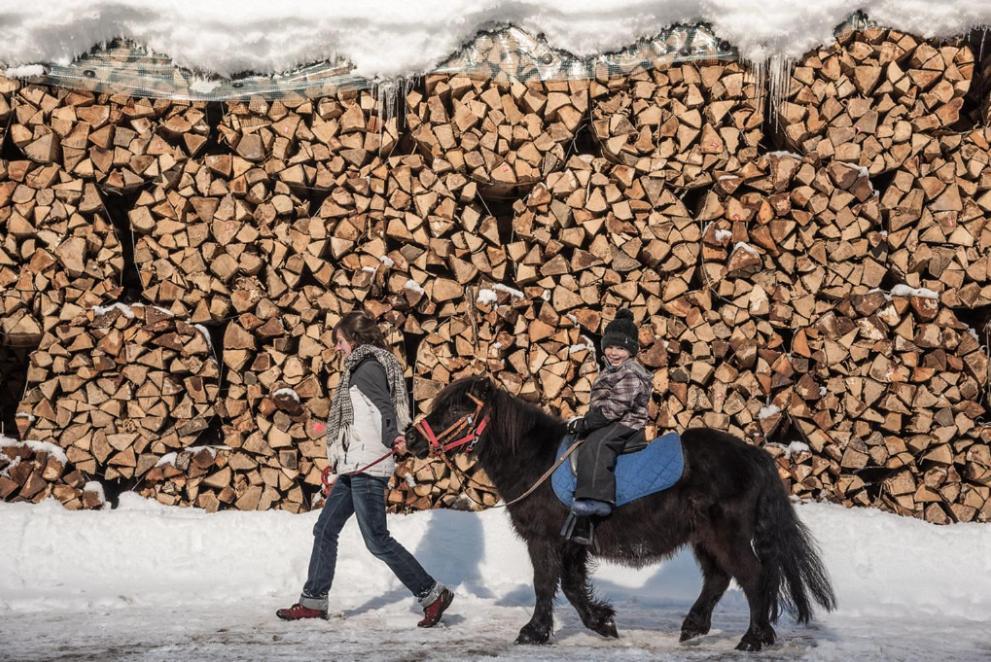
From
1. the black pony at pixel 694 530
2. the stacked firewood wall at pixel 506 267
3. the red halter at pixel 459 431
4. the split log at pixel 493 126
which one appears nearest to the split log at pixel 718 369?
the stacked firewood wall at pixel 506 267

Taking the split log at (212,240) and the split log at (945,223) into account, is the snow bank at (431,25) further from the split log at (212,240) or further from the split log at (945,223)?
the split log at (945,223)

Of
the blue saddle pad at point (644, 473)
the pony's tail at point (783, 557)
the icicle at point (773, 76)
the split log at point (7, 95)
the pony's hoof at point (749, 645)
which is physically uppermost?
the icicle at point (773, 76)

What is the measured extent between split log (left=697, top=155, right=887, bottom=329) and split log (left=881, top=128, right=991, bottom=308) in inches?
6.8

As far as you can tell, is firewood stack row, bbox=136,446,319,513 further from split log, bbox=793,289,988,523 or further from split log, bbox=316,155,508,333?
split log, bbox=793,289,988,523

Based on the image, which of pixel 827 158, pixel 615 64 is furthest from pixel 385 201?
pixel 827 158

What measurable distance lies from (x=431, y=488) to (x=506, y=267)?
5.92 ft

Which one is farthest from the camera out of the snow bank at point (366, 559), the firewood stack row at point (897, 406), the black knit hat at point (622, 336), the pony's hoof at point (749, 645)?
the firewood stack row at point (897, 406)

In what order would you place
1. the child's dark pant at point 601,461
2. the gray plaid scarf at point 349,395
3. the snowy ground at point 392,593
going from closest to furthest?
the snowy ground at point 392,593 < the child's dark pant at point 601,461 < the gray plaid scarf at point 349,395

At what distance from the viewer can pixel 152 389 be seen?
720 centimetres

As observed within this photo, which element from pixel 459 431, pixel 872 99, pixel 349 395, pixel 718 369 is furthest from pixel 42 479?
pixel 872 99

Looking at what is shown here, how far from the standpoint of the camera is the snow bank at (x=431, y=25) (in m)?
7.32

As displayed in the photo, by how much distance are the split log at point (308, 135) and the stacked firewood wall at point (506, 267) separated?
2 centimetres

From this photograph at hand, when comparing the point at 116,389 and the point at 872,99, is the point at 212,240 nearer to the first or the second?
the point at 116,389

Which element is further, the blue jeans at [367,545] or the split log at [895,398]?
the split log at [895,398]
